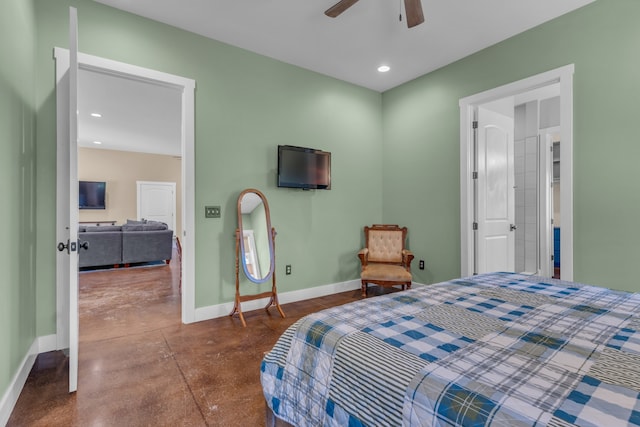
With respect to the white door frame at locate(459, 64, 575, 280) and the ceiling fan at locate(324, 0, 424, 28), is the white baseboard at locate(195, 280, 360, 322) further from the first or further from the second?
the ceiling fan at locate(324, 0, 424, 28)

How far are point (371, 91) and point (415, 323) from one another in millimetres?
3897

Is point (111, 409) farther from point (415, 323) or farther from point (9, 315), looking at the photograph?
point (415, 323)

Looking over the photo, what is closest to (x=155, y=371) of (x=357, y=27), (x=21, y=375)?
(x=21, y=375)

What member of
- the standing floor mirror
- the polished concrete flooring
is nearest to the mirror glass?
the standing floor mirror

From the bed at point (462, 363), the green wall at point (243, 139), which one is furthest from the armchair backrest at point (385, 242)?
the bed at point (462, 363)

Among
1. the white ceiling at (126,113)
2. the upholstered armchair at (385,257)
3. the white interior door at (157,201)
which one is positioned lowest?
the upholstered armchair at (385,257)

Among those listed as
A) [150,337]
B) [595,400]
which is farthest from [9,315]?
[595,400]

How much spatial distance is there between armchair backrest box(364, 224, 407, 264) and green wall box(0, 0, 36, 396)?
3339mm

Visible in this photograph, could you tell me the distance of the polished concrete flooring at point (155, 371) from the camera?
169cm

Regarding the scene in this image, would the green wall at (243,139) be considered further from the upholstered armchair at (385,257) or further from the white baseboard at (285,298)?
the upholstered armchair at (385,257)

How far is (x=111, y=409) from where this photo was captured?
5.69 ft

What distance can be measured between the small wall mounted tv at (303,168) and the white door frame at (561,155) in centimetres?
160

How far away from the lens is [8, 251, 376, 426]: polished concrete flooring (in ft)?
5.54

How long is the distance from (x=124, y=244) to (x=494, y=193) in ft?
19.8
